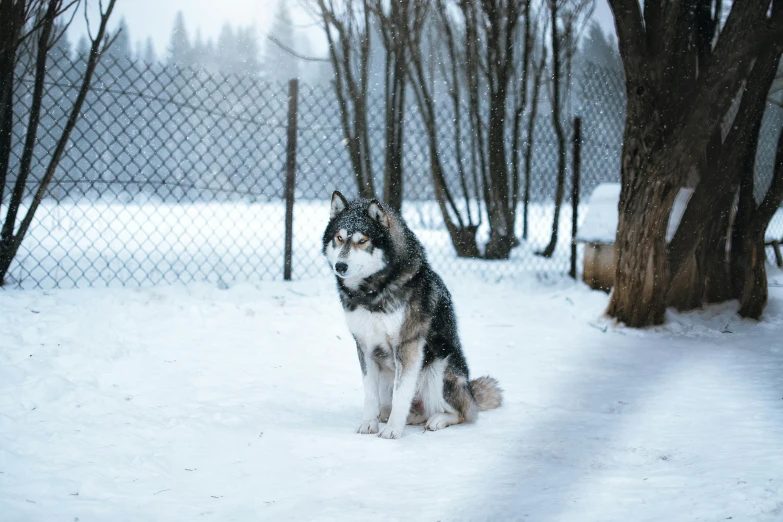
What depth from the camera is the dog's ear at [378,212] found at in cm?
300

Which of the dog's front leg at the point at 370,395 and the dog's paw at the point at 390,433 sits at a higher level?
the dog's front leg at the point at 370,395

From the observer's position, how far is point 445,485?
2369 mm

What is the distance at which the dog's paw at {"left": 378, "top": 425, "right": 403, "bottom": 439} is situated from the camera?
2.97 metres

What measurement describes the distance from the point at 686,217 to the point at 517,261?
3.18 m

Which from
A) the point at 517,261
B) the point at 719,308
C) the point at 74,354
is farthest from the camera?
the point at 517,261

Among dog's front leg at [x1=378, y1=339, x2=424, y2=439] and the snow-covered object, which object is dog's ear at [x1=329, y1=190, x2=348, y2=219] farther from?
the snow-covered object

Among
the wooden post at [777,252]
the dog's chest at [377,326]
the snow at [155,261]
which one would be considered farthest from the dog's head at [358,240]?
the wooden post at [777,252]

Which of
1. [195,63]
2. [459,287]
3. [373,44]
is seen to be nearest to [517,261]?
[459,287]

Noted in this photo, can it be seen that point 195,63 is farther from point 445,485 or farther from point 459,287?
point 445,485

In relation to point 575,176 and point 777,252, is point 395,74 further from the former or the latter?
point 777,252

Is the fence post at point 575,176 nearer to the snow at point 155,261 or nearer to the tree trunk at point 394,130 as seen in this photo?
the snow at point 155,261

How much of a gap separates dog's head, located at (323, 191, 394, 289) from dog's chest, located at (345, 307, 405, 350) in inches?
6.7

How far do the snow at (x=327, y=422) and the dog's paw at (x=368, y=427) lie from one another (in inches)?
3.7

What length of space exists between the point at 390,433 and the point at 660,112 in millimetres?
3797
